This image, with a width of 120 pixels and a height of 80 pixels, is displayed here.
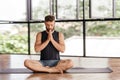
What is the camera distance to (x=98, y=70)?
5.43m

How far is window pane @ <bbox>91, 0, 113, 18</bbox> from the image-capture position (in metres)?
7.78

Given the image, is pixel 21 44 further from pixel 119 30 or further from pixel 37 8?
pixel 119 30

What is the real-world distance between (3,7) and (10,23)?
0.48m

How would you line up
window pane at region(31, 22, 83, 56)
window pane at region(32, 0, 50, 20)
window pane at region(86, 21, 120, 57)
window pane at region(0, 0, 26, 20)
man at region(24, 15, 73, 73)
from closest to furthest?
man at region(24, 15, 73, 73)
window pane at region(86, 21, 120, 57)
window pane at region(31, 22, 83, 56)
window pane at region(32, 0, 50, 20)
window pane at region(0, 0, 26, 20)

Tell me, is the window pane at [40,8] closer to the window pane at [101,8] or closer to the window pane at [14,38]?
the window pane at [14,38]

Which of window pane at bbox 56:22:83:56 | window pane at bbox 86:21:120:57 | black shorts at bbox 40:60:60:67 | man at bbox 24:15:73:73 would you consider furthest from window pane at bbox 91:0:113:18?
black shorts at bbox 40:60:60:67

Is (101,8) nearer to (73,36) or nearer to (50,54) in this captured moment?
(73,36)

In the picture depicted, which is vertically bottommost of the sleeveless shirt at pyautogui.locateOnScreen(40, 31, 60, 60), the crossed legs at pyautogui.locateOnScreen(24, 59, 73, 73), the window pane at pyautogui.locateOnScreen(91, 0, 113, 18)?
the crossed legs at pyautogui.locateOnScreen(24, 59, 73, 73)

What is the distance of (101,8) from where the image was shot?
7.87 m

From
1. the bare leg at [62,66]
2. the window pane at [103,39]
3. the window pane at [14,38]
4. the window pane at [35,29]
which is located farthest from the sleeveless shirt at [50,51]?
the window pane at [14,38]

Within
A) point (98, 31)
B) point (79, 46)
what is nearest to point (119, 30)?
point (98, 31)

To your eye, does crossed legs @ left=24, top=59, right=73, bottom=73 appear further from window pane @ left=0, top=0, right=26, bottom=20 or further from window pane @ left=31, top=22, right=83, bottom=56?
window pane @ left=0, top=0, right=26, bottom=20

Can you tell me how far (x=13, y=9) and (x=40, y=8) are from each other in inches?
30.4

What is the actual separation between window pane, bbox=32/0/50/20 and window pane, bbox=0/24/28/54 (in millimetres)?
458
